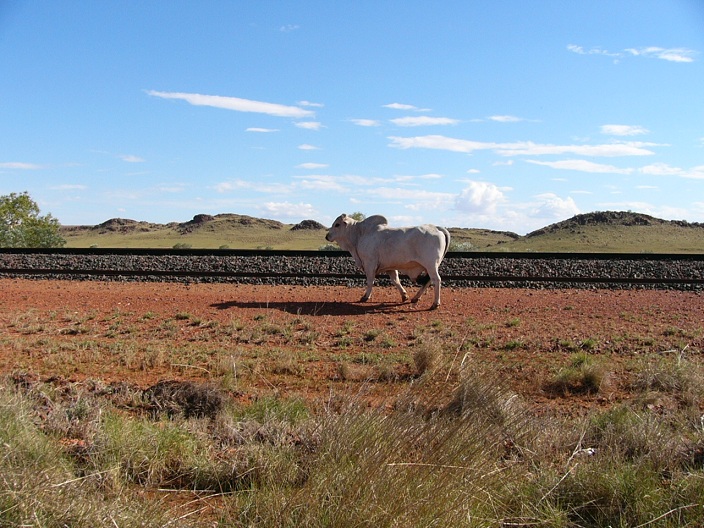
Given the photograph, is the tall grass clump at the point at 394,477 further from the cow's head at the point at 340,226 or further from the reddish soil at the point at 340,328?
the cow's head at the point at 340,226

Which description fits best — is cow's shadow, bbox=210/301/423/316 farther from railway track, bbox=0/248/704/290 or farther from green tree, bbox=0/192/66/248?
green tree, bbox=0/192/66/248

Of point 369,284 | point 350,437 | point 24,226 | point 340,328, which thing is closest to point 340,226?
point 369,284

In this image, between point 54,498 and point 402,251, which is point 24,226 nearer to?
point 402,251

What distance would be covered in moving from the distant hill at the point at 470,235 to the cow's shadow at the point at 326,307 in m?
16.4

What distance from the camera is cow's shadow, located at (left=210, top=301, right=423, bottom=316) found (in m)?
14.4

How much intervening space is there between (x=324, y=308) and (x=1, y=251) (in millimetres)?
15725

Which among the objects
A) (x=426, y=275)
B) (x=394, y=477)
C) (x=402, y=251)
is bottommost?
(x=394, y=477)

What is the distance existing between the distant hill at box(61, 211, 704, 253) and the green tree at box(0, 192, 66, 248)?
927 cm

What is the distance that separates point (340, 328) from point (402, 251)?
3523 mm

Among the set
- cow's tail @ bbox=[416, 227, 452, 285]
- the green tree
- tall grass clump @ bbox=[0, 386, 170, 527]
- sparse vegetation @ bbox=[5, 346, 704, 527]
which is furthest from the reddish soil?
the green tree

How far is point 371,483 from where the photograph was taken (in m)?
4.24

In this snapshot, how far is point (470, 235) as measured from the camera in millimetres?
60438

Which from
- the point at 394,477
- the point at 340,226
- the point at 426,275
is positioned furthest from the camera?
the point at 340,226

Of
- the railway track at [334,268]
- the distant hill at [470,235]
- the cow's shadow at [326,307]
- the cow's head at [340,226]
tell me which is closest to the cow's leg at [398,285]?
the cow's shadow at [326,307]
